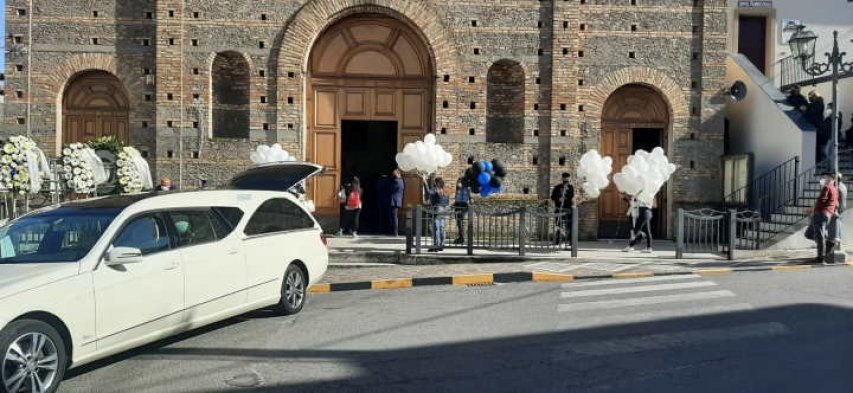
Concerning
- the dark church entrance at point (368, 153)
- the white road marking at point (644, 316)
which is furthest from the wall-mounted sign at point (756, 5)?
the white road marking at point (644, 316)

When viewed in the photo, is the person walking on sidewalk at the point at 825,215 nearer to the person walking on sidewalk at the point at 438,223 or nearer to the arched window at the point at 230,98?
the person walking on sidewalk at the point at 438,223

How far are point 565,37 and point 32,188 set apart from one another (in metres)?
12.3

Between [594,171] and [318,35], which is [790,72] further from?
[318,35]

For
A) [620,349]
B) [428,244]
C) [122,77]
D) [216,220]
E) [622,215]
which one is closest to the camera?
[620,349]

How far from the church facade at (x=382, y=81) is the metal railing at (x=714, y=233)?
9.38ft

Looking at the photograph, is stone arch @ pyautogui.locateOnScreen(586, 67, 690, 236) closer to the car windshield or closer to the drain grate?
the drain grate

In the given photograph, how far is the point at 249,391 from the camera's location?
5793 millimetres

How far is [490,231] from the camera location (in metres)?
14.8

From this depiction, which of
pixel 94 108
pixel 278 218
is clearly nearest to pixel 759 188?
pixel 278 218

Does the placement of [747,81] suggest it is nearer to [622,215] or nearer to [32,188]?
[622,215]

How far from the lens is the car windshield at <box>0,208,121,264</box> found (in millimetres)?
6227

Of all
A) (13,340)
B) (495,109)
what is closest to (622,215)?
(495,109)

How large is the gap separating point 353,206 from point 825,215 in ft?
32.9

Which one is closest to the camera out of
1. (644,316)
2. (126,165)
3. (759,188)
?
(644,316)
